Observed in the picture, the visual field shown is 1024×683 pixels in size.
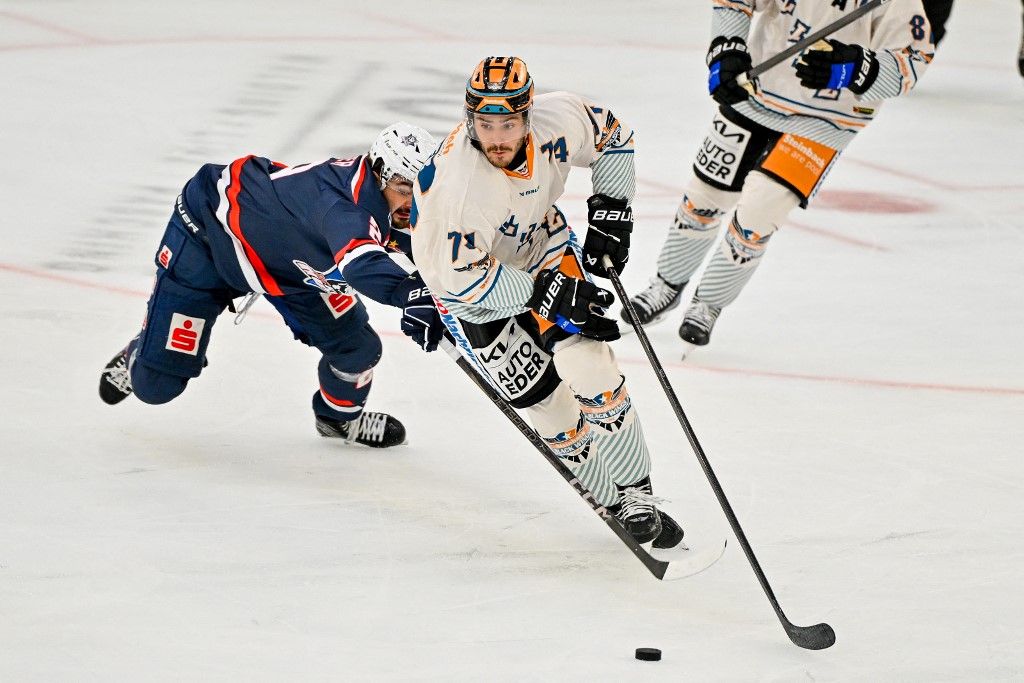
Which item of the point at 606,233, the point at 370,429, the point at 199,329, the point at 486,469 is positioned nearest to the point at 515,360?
the point at 606,233

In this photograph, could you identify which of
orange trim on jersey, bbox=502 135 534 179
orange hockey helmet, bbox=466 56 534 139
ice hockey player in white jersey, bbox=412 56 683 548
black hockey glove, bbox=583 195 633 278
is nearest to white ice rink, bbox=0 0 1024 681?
ice hockey player in white jersey, bbox=412 56 683 548

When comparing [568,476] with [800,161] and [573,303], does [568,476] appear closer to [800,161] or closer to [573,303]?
[573,303]

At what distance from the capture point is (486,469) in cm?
341

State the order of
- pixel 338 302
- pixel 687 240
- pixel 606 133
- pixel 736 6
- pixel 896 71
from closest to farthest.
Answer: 1. pixel 606 133
2. pixel 338 302
3. pixel 896 71
4. pixel 736 6
5. pixel 687 240

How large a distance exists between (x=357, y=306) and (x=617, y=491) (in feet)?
2.97

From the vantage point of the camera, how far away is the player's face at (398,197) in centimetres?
305

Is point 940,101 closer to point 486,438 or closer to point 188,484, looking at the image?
point 486,438

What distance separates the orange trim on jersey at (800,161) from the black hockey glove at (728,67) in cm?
22

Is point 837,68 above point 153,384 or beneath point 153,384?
above

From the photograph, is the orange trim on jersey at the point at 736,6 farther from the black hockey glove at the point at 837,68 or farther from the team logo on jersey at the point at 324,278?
the team logo on jersey at the point at 324,278

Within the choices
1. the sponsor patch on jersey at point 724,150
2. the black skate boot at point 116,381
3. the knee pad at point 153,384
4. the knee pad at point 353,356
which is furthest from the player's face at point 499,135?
the sponsor patch on jersey at point 724,150

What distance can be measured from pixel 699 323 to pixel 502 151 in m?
1.73

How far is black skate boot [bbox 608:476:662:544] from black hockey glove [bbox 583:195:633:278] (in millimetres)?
493

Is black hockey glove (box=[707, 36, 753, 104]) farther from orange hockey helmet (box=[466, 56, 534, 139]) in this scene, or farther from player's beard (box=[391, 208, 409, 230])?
orange hockey helmet (box=[466, 56, 534, 139])
